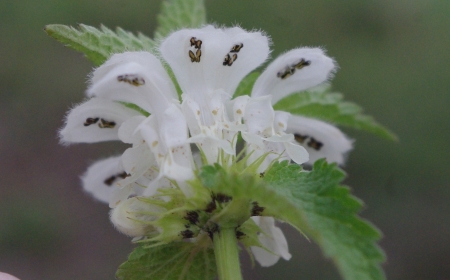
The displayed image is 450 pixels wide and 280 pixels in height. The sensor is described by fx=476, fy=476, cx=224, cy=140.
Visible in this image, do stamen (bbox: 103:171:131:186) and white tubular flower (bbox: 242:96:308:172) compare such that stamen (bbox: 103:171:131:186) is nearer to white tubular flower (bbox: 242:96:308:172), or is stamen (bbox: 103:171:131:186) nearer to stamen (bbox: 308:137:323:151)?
white tubular flower (bbox: 242:96:308:172)

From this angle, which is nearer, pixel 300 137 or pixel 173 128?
pixel 173 128

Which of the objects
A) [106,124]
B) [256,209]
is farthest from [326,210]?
[106,124]

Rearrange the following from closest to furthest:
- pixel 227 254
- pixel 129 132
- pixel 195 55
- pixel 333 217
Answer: pixel 333 217
pixel 227 254
pixel 129 132
pixel 195 55

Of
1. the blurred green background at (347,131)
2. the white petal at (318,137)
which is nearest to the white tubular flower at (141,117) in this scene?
the white petal at (318,137)

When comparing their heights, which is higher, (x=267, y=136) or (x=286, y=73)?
(x=286, y=73)

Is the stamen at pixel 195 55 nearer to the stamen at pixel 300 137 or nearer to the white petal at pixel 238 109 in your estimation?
the white petal at pixel 238 109

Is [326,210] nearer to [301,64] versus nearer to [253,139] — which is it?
[253,139]

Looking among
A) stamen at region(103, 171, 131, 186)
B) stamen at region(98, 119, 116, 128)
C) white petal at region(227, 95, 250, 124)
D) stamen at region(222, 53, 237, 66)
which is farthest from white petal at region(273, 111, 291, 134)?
stamen at region(103, 171, 131, 186)
